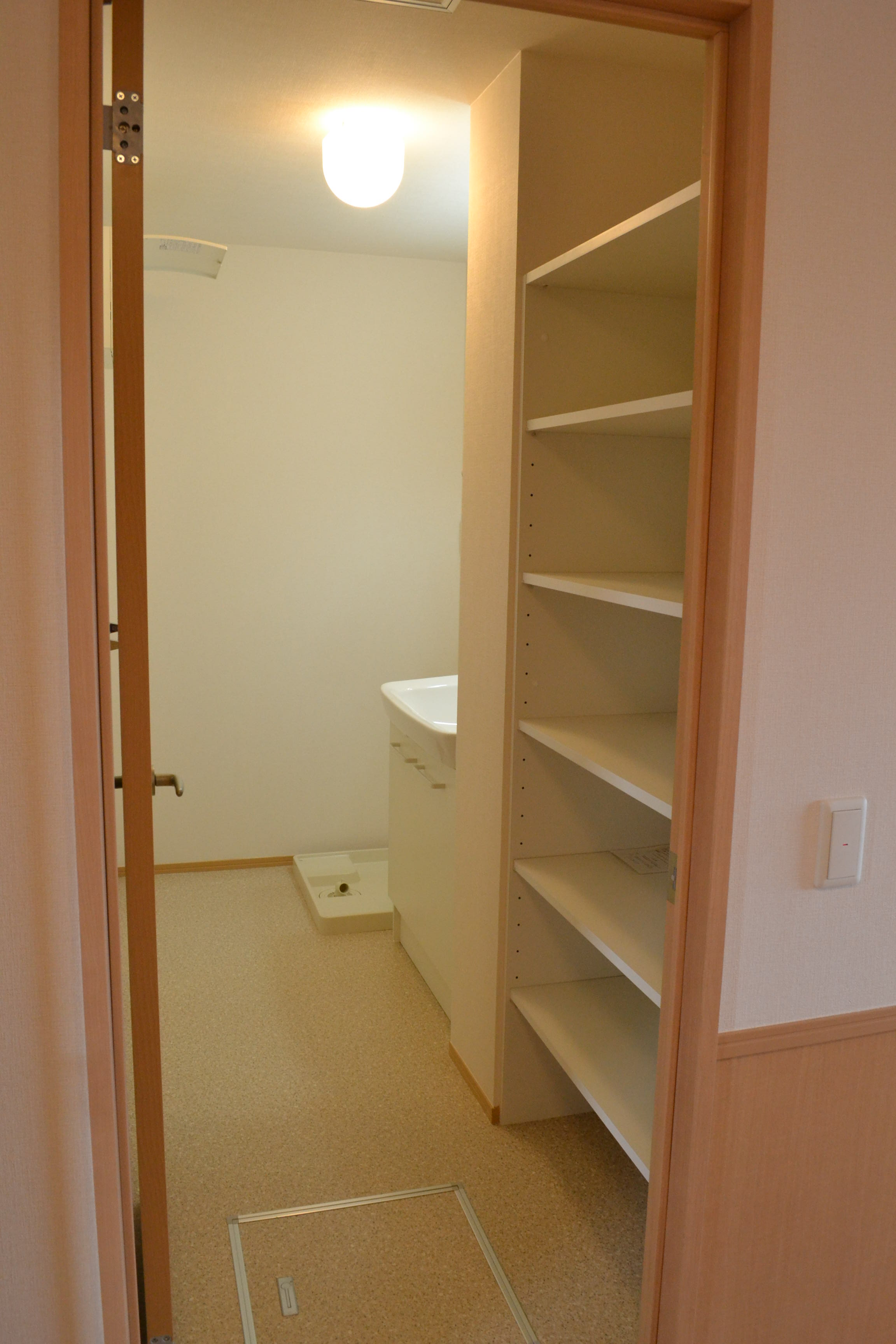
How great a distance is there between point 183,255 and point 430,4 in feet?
6.10

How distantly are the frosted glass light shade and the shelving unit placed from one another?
59 centimetres

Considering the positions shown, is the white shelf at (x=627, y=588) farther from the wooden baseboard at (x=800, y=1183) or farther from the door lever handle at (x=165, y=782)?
the door lever handle at (x=165, y=782)

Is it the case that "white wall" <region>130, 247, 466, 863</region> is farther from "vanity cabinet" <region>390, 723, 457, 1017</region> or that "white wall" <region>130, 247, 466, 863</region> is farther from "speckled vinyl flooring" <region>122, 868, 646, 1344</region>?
"speckled vinyl flooring" <region>122, 868, 646, 1344</region>

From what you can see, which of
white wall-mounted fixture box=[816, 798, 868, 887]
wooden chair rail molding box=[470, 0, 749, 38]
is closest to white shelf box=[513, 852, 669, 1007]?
white wall-mounted fixture box=[816, 798, 868, 887]

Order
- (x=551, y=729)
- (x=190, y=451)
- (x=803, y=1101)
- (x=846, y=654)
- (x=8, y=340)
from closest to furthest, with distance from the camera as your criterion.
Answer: (x=8, y=340), (x=846, y=654), (x=803, y=1101), (x=551, y=729), (x=190, y=451)

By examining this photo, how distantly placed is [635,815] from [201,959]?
1726 millimetres

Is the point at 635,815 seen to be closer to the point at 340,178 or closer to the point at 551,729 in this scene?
the point at 551,729

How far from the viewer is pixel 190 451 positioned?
4238 mm

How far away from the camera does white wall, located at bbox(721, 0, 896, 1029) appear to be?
1379 mm

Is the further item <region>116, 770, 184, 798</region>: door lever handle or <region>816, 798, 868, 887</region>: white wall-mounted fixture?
<region>116, 770, 184, 798</region>: door lever handle

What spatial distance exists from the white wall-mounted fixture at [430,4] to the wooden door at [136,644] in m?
0.36

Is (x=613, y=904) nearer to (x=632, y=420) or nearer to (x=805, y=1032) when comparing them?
(x=805, y=1032)

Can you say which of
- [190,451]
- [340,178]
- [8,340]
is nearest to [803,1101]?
[8,340]

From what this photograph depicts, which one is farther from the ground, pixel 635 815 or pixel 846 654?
pixel 846 654
